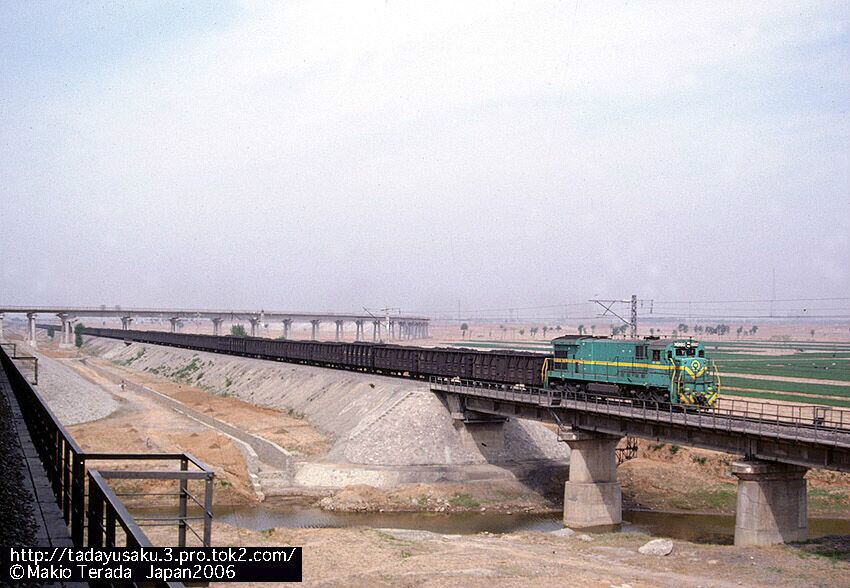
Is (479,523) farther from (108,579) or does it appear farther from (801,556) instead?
(108,579)

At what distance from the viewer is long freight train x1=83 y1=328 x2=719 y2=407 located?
45.8 m

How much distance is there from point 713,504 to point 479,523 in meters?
16.6

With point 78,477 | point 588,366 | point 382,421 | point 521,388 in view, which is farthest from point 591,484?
point 78,477

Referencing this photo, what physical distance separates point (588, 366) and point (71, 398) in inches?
1951

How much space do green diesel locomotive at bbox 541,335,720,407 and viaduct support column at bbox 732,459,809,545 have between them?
815cm

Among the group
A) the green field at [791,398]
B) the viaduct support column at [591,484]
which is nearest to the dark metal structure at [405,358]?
the viaduct support column at [591,484]

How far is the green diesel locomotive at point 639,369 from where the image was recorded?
45.6 meters

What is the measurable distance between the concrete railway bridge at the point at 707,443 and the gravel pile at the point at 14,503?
2950 centimetres

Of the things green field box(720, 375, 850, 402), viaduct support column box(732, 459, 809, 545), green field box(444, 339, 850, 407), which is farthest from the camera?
green field box(720, 375, 850, 402)

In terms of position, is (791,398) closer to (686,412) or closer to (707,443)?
(686,412)

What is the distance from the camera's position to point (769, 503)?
37000mm

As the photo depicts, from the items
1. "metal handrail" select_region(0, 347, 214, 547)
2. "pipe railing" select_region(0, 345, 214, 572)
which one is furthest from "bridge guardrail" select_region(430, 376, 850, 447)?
"pipe railing" select_region(0, 345, 214, 572)

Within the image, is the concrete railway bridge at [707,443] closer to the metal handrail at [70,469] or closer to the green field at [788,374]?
the metal handrail at [70,469]

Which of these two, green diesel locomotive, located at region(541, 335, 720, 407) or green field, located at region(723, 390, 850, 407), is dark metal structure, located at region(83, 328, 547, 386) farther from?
green field, located at region(723, 390, 850, 407)
